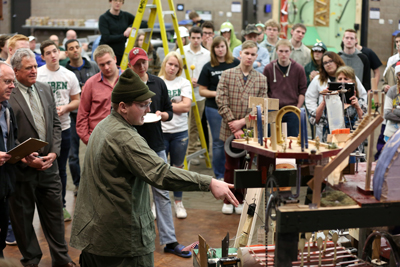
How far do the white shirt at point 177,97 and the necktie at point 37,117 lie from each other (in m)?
1.39

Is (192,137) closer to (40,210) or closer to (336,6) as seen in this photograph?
(40,210)

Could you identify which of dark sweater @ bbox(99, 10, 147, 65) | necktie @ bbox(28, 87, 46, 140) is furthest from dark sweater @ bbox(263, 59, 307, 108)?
necktie @ bbox(28, 87, 46, 140)

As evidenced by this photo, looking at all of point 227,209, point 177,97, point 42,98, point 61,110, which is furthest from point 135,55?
point 227,209

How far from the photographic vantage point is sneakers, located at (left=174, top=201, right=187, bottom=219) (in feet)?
16.3

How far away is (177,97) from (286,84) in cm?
131

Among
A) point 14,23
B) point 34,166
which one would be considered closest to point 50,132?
point 34,166

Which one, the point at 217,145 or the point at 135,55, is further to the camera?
the point at 217,145

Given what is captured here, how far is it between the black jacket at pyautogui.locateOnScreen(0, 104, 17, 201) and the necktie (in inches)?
9.3

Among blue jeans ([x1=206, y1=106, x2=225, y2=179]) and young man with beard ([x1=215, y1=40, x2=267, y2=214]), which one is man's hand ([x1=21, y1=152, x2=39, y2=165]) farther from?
blue jeans ([x1=206, y1=106, x2=225, y2=179])

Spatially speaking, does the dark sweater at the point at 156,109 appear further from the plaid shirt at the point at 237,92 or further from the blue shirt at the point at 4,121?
the blue shirt at the point at 4,121

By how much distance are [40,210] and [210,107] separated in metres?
2.51

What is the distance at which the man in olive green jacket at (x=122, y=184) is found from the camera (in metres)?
2.46

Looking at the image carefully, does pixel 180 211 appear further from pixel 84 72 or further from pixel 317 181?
pixel 317 181

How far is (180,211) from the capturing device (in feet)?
16.4
